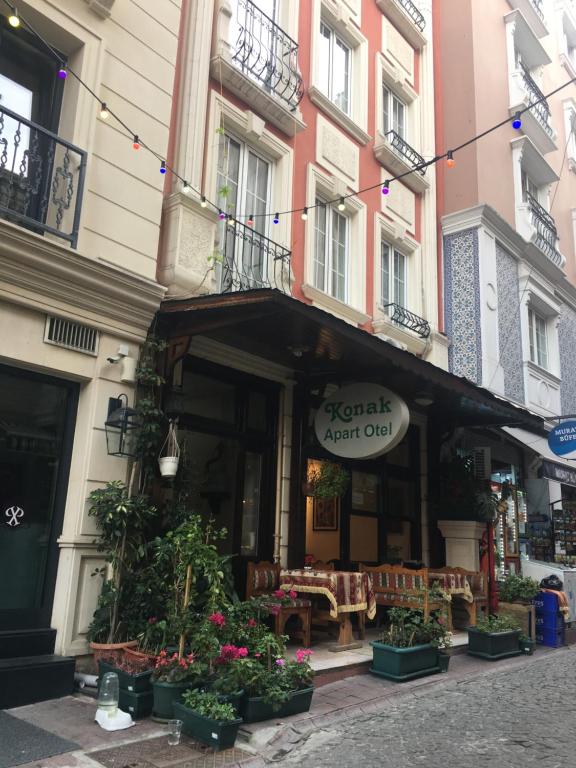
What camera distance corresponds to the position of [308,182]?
10203 millimetres

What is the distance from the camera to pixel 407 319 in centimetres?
1211

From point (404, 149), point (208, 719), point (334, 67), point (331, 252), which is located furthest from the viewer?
point (404, 149)

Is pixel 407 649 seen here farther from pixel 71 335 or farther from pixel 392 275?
pixel 392 275

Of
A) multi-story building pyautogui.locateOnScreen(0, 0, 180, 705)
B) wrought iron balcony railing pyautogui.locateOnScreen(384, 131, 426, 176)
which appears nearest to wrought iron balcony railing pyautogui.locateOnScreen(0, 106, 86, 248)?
multi-story building pyautogui.locateOnScreen(0, 0, 180, 705)

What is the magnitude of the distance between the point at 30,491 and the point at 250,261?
14.2 feet

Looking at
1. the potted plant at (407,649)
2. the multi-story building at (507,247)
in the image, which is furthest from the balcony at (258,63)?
the potted plant at (407,649)

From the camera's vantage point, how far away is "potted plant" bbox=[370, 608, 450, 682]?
23.1 ft

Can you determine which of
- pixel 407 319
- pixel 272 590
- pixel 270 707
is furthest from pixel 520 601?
pixel 270 707

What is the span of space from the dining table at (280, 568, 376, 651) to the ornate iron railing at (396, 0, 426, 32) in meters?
11.6

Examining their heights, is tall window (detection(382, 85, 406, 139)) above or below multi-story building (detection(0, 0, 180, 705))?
above

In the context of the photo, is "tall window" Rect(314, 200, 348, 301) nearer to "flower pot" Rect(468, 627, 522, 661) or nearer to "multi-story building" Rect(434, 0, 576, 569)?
"multi-story building" Rect(434, 0, 576, 569)

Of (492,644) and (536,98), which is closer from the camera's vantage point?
(492,644)

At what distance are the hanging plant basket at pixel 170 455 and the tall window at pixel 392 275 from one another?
5980 mm

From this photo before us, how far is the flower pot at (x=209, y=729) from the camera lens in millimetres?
4766
